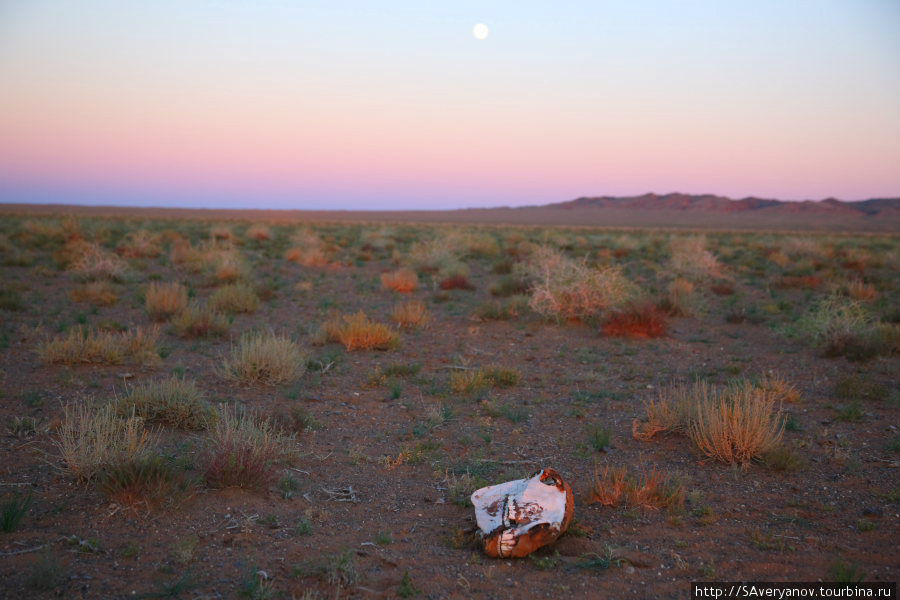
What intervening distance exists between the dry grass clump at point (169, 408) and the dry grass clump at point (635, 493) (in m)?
3.98

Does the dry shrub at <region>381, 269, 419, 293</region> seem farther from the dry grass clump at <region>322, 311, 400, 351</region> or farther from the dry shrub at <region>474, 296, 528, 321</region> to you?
the dry grass clump at <region>322, 311, 400, 351</region>

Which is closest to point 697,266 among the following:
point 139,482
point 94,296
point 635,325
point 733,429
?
point 635,325

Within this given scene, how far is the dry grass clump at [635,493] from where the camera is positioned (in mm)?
5008

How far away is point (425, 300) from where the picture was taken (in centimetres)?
1578

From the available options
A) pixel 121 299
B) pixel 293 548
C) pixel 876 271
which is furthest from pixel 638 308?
pixel 876 271

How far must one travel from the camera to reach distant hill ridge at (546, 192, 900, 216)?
4564 inches

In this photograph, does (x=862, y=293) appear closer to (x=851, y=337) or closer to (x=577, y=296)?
(x=851, y=337)

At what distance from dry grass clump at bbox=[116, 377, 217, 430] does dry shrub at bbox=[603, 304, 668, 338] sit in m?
7.78

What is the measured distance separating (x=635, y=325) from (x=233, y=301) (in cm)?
847

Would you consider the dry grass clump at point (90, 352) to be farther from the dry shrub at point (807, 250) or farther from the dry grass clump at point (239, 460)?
the dry shrub at point (807, 250)

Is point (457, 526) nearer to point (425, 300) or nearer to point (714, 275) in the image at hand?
point (425, 300)

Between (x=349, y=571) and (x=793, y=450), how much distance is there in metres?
4.63

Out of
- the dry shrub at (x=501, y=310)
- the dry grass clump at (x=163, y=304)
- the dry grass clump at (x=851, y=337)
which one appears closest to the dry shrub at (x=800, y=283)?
the dry grass clump at (x=851, y=337)

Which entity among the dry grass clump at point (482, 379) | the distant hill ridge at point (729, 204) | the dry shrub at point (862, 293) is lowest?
the dry grass clump at point (482, 379)
